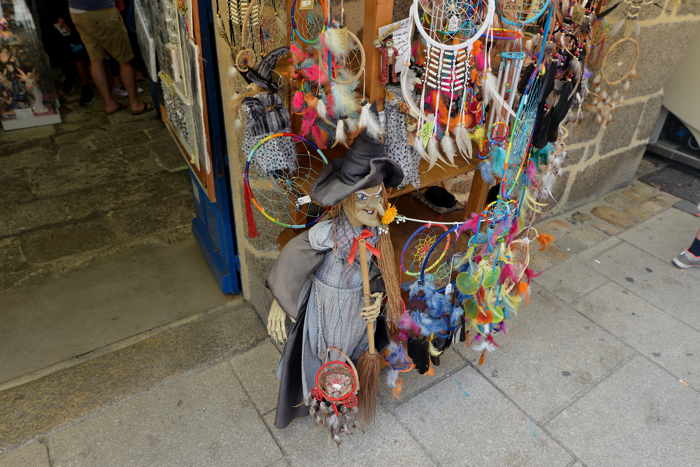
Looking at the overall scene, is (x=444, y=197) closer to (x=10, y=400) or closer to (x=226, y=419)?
(x=226, y=419)

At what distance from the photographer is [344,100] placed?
5.57 feet

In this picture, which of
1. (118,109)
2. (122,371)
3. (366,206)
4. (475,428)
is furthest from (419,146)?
(118,109)


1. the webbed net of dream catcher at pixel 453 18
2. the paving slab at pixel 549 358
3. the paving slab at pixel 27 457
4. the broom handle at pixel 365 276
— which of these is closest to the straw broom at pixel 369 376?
the broom handle at pixel 365 276

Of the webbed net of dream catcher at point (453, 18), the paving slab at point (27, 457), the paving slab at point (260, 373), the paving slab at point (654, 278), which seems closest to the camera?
the webbed net of dream catcher at point (453, 18)

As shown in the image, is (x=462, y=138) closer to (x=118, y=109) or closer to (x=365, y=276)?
(x=365, y=276)

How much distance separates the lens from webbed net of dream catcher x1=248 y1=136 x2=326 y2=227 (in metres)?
1.96

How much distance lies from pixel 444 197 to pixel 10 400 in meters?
2.43

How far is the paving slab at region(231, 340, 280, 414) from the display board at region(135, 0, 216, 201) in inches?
35.3

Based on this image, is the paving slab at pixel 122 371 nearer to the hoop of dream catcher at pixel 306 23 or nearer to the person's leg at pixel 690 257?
the hoop of dream catcher at pixel 306 23

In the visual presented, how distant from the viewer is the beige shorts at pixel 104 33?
480 centimetres

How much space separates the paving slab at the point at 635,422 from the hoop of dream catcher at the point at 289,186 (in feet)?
5.28

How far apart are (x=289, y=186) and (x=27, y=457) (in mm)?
1691

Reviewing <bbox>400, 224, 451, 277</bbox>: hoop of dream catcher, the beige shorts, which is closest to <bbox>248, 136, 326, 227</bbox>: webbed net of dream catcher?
<bbox>400, 224, 451, 277</bbox>: hoop of dream catcher

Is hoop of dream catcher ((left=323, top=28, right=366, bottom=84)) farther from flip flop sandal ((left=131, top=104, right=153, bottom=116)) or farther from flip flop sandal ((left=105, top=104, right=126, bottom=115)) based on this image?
flip flop sandal ((left=105, top=104, right=126, bottom=115))
